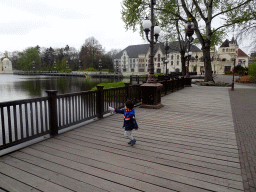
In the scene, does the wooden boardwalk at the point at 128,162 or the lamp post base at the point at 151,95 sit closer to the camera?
the wooden boardwalk at the point at 128,162

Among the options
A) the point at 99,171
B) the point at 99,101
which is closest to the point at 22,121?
the point at 99,171

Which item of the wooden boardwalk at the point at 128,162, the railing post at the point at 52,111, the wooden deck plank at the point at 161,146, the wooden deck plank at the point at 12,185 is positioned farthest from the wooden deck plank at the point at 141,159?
the wooden deck plank at the point at 12,185

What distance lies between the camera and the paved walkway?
275cm

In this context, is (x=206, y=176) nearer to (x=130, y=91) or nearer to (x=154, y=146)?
(x=154, y=146)

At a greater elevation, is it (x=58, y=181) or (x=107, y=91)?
(x=107, y=91)

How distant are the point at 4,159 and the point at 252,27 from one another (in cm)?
2210

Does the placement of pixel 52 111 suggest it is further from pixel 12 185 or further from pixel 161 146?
pixel 161 146

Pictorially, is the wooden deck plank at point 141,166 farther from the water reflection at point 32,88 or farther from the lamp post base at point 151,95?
the water reflection at point 32,88

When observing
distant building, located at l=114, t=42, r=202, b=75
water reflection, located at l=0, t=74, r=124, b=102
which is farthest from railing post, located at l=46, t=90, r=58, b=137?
distant building, located at l=114, t=42, r=202, b=75

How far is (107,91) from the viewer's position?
6922 mm

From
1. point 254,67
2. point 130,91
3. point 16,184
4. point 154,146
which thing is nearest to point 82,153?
point 16,184

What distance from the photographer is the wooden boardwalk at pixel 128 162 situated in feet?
9.00

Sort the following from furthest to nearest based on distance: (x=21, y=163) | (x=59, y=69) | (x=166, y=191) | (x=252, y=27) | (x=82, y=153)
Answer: (x=59, y=69)
(x=252, y=27)
(x=82, y=153)
(x=21, y=163)
(x=166, y=191)

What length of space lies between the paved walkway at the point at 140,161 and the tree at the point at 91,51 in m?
74.9
